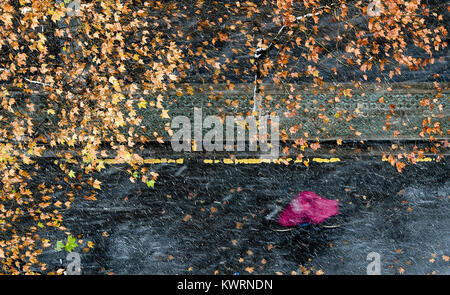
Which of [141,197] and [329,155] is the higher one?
[329,155]

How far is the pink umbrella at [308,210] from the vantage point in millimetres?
11781

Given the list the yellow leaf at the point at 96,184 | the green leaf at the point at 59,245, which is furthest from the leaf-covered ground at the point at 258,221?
the yellow leaf at the point at 96,184

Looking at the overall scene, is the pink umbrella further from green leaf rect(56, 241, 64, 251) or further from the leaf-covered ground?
green leaf rect(56, 241, 64, 251)

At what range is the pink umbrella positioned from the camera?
11781 mm

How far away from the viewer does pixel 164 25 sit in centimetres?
1382

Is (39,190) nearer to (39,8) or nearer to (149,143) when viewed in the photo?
(149,143)

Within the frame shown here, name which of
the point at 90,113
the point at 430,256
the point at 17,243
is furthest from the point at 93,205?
the point at 430,256

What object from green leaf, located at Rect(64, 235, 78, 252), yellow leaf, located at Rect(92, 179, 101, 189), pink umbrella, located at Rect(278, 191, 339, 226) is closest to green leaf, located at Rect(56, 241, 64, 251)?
green leaf, located at Rect(64, 235, 78, 252)

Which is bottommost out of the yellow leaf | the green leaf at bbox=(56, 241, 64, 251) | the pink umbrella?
the green leaf at bbox=(56, 241, 64, 251)

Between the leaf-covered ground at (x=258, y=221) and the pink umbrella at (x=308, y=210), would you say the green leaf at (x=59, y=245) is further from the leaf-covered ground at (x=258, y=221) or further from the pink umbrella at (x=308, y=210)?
the pink umbrella at (x=308, y=210)

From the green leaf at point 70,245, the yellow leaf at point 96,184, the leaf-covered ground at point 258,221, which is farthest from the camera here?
the green leaf at point 70,245

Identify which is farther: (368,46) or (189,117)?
(368,46)

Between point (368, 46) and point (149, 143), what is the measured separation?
21.7 feet

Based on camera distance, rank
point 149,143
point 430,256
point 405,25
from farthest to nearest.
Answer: point 405,25, point 149,143, point 430,256
